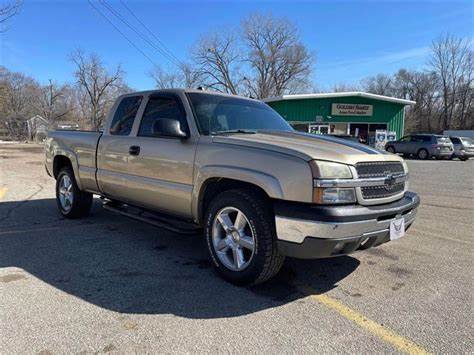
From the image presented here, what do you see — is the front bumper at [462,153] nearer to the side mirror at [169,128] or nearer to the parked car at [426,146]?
the parked car at [426,146]

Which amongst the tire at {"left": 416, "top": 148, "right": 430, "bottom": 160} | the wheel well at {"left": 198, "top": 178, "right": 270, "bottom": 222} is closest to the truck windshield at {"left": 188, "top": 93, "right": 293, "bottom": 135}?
the wheel well at {"left": 198, "top": 178, "right": 270, "bottom": 222}

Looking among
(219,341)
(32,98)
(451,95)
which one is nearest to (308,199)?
(219,341)

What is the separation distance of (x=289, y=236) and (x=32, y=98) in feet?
236

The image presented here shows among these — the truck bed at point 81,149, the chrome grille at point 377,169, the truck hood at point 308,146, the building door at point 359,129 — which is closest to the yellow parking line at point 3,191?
the truck bed at point 81,149

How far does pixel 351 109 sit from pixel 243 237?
1214 inches

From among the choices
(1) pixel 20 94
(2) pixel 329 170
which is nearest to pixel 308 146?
(2) pixel 329 170

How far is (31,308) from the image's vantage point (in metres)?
3.32

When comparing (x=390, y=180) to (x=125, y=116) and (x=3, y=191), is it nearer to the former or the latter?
(x=125, y=116)

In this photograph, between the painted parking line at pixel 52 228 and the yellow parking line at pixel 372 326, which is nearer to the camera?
the yellow parking line at pixel 372 326

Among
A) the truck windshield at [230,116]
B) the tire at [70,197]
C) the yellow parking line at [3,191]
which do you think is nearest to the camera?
the truck windshield at [230,116]

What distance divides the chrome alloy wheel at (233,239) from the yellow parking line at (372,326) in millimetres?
698

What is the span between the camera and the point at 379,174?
3660 millimetres

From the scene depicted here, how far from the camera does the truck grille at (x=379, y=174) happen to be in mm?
3500

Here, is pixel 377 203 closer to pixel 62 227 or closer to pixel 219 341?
pixel 219 341
